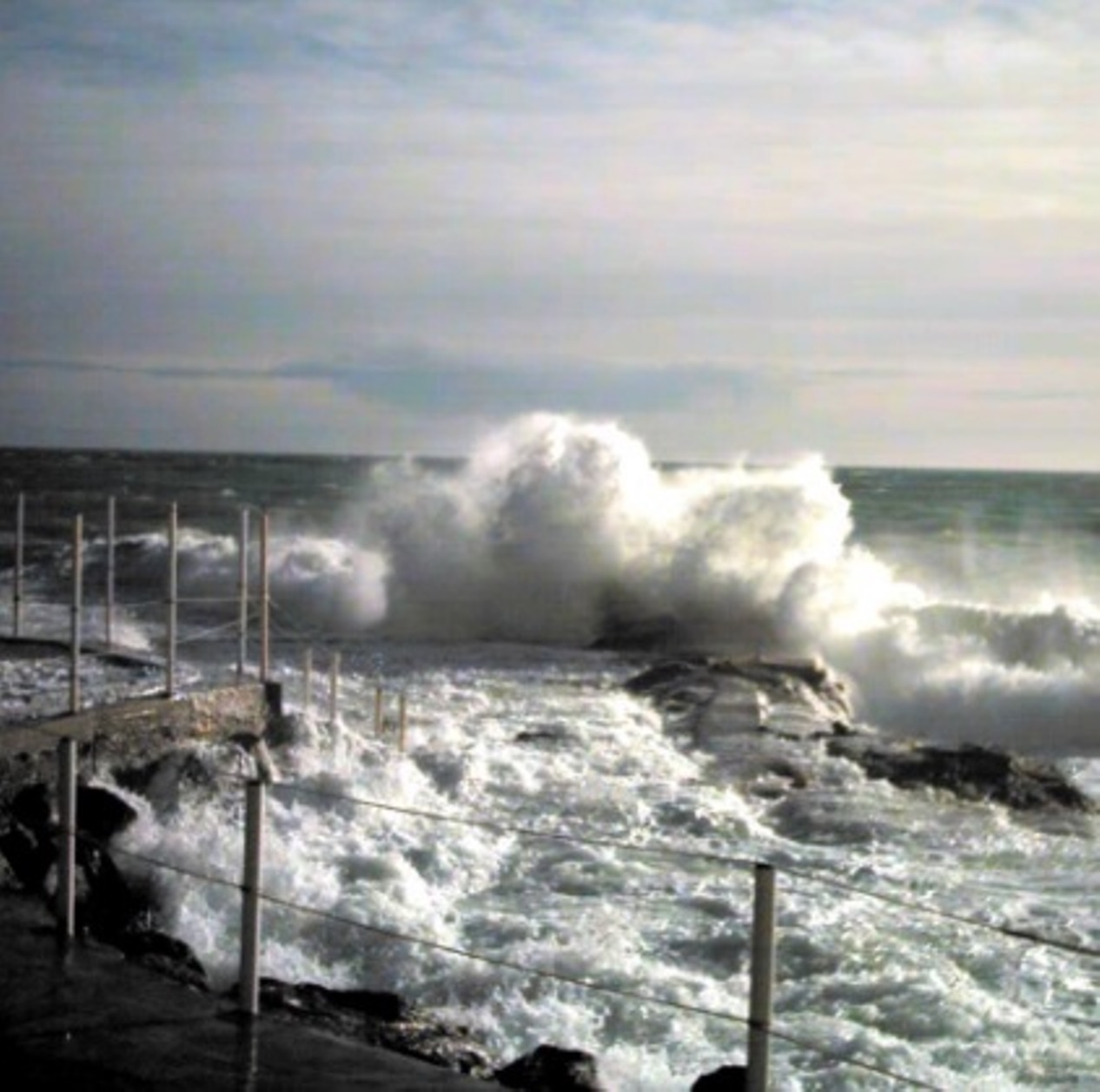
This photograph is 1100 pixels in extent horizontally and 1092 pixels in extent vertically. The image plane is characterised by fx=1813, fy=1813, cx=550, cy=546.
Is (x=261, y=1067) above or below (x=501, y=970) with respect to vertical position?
above

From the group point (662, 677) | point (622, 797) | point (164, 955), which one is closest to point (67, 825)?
point (164, 955)

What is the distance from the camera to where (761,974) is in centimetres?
489

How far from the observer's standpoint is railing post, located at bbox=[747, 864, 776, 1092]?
4.80m

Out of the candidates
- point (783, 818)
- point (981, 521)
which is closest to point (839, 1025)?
point (783, 818)

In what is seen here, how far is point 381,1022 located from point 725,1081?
1.30m

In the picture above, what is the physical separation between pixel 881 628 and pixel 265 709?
14769 mm

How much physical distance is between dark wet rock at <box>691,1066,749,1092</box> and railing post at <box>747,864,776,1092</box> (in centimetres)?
162

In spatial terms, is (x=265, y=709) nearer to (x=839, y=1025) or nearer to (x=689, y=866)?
(x=689, y=866)

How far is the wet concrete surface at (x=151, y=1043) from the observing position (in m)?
5.26

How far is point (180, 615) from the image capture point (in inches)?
1093

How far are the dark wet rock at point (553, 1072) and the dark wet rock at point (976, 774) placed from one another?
8177 mm

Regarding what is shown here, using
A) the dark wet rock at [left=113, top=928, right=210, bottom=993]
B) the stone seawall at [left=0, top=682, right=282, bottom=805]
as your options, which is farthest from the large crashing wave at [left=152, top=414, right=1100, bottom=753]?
the dark wet rock at [left=113, top=928, right=210, bottom=993]

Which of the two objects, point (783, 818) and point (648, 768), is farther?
point (648, 768)

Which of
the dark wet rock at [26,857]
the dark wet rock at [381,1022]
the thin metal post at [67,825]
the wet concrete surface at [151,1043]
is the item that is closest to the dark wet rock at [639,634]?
the dark wet rock at [26,857]
